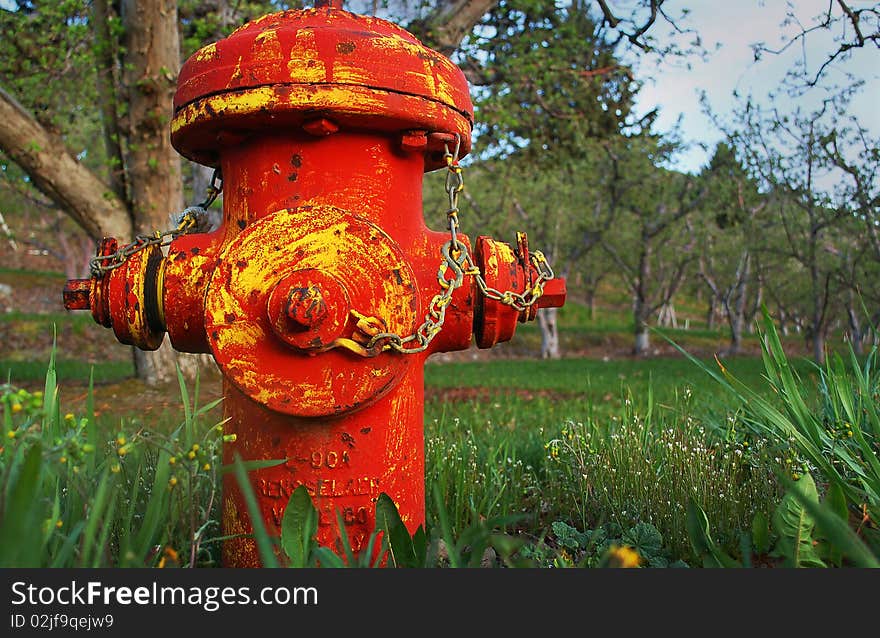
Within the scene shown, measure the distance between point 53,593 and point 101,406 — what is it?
6209mm

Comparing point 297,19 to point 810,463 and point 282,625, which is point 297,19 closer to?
point 282,625

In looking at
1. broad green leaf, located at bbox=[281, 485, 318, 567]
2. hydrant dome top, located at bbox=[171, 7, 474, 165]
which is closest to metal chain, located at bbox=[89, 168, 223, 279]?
hydrant dome top, located at bbox=[171, 7, 474, 165]

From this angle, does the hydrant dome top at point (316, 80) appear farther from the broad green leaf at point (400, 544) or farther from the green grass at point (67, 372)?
the green grass at point (67, 372)

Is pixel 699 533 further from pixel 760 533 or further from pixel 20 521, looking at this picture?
pixel 20 521

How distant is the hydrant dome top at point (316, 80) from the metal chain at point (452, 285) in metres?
0.17

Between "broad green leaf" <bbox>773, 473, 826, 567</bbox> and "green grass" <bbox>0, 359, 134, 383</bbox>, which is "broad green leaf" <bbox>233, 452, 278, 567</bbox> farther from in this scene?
"green grass" <bbox>0, 359, 134, 383</bbox>

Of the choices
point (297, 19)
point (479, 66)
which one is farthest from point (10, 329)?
point (297, 19)

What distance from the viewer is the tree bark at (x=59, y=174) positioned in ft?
22.0

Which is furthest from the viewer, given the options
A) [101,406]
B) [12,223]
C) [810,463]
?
[12,223]

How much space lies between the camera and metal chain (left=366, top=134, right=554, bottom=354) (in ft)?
5.55

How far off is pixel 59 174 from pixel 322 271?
22.3 feet

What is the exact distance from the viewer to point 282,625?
1.17 m

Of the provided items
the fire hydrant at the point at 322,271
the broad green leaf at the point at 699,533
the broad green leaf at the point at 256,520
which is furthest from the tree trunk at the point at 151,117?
the broad green leaf at the point at 256,520

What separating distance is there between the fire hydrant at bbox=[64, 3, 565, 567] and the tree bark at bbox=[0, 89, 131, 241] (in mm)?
5847
